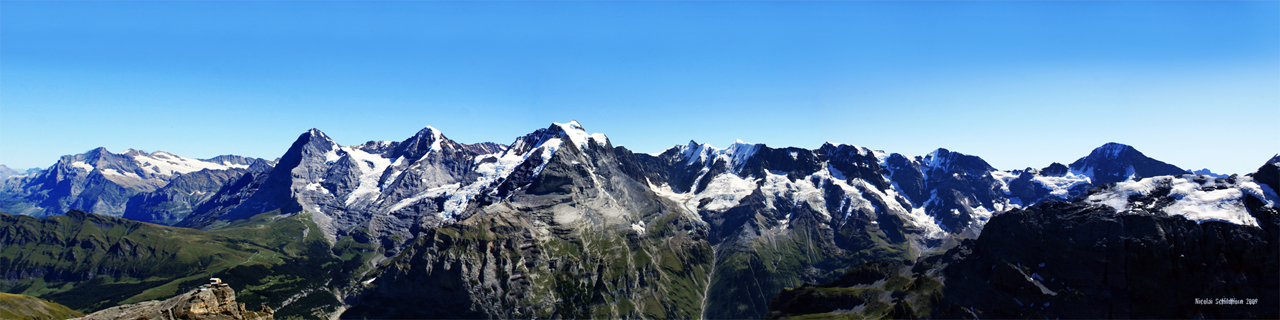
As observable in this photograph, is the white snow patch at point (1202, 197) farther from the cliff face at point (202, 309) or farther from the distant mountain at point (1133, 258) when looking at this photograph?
the cliff face at point (202, 309)

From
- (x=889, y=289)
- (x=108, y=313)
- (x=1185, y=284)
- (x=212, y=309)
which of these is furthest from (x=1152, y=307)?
(x=108, y=313)

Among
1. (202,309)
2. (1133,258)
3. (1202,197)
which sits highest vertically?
(1202,197)

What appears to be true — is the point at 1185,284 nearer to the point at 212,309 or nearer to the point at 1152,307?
the point at 1152,307

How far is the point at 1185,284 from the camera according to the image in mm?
129000

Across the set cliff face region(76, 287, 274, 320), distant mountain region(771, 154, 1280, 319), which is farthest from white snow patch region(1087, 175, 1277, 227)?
cliff face region(76, 287, 274, 320)

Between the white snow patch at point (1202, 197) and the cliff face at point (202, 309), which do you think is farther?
the white snow patch at point (1202, 197)

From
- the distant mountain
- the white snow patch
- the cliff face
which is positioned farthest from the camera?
the white snow patch

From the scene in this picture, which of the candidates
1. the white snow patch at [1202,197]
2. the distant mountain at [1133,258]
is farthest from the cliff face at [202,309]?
the white snow patch at [1202,197]

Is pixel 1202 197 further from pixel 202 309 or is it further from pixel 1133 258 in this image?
pixel 202 309

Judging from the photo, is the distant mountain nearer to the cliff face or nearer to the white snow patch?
the white snow patch

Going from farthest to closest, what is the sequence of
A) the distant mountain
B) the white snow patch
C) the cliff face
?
1. the white snow patch
2. the distant mountain
3. the cliff face

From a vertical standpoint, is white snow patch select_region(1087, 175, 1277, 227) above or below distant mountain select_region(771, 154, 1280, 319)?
above

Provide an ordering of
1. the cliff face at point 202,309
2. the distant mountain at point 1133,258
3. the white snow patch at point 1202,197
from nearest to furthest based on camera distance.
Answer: the cliff face at point 202,309
the distant mountain at point 1133,258
the white snow patch at point 1202,197

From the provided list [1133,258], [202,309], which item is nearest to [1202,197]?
[1133,258]
